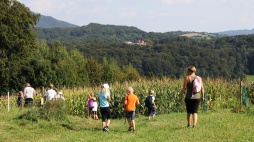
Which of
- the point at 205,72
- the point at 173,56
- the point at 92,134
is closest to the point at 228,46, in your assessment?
the point at 173,56

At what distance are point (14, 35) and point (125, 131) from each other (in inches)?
1025

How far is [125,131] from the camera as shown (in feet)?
45.0

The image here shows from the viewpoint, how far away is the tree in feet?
121

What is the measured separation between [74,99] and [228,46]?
14701 centimetres

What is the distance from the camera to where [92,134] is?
13.2 meters

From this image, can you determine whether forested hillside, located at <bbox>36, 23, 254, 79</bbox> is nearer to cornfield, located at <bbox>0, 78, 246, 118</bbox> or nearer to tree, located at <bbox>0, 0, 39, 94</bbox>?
tree, located at <bbox>0, 0, 39, 94</bbox>

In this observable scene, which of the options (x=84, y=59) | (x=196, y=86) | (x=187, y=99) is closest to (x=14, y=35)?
(x=187, y=99)

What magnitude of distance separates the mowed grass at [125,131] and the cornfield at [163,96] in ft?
22.4

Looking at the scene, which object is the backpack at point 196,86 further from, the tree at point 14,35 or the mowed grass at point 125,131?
the tree at point 14,35

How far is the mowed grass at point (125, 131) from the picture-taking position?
11586mm

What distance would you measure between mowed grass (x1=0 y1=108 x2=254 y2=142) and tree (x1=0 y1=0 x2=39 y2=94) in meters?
21.6

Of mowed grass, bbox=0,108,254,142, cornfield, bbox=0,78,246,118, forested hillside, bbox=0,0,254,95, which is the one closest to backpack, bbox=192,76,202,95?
mowed grass, bbox=0,108,254,142

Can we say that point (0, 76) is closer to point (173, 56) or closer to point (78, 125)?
→ point (78, 125)

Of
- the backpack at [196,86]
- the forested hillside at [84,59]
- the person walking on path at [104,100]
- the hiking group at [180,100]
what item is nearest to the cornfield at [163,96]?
the forested hillside at [84,59]
